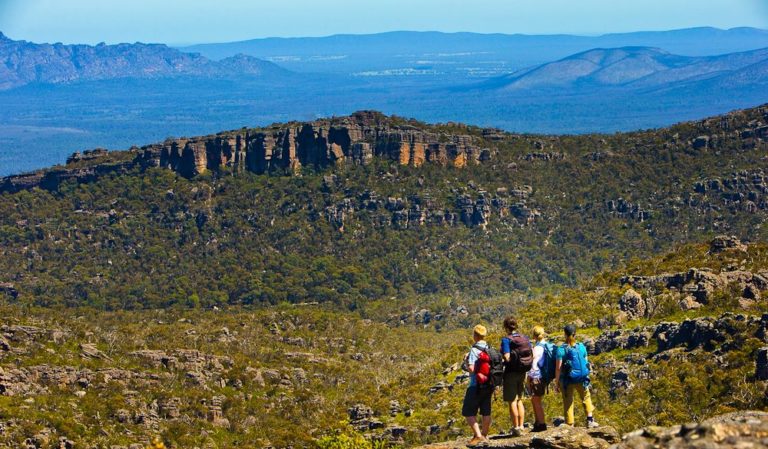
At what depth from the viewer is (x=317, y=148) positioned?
5221 inches

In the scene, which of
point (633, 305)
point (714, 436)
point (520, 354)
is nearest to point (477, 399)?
point (520, 354)

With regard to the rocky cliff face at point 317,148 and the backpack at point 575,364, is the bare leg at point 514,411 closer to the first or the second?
the backpack at point 575,364

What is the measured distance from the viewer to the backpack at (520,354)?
26984 millimetres

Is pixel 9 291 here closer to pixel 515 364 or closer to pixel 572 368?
pixel 515 364

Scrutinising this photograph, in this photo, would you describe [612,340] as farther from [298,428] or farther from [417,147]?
[417,147]

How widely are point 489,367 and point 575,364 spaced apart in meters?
2.29

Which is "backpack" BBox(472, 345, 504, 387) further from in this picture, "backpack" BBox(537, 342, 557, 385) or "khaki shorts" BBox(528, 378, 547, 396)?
"backpack" BBox(537, 342, 557, 385)

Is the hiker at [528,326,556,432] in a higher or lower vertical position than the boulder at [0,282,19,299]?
higher

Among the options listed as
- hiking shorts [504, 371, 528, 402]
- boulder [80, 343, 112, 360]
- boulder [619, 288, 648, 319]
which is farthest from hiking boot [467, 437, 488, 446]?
boulder [80, 343, 112, 360]

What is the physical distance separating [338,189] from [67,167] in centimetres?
3695

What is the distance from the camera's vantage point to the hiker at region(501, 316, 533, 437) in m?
27.0

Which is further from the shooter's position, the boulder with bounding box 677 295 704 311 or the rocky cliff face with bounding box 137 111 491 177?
the rocky cliff face with bounding box 137 111 491 177

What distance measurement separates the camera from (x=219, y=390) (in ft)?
230

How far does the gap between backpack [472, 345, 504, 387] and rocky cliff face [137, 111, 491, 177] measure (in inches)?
4027
